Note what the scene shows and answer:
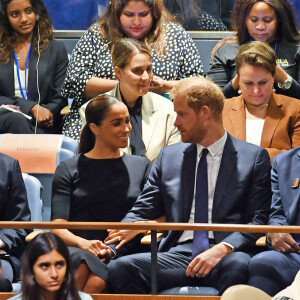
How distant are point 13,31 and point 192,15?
1.00 meters

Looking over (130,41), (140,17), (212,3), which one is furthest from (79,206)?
(212,3)

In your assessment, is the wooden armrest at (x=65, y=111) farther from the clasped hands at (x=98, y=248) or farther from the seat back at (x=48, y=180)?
the clasped hands at (x=98, y=248)

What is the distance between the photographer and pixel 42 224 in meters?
3.23

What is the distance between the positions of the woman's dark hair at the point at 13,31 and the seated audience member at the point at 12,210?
1.06m

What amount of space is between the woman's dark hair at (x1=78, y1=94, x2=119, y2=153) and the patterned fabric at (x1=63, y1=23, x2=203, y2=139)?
61 centimetres

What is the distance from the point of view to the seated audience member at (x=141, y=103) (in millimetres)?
4121

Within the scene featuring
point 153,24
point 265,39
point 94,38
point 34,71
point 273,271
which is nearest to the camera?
point 273,271

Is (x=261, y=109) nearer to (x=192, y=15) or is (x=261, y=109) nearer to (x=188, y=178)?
(x=188, y=178)

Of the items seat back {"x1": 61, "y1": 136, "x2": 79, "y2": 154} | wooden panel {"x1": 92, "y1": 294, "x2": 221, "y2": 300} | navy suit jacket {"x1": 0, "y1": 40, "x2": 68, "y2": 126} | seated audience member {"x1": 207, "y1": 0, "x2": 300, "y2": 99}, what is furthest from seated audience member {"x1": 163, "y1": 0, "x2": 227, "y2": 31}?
wooden panel {"x1": 92, "y1": 294, "x2": 221, "y2": 300}

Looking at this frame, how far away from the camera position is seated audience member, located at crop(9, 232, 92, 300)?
3.06 metres

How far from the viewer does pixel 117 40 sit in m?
4.47

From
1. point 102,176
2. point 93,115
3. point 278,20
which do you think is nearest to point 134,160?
point 102,176

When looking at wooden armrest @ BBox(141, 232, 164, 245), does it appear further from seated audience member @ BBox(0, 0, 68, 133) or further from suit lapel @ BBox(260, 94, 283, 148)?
seated audience member @ BBox(0, 0, 68, 133)

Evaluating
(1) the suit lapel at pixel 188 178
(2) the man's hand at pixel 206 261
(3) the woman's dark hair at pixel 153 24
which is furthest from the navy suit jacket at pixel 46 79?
(2) the man's hand at pixel 206 261
